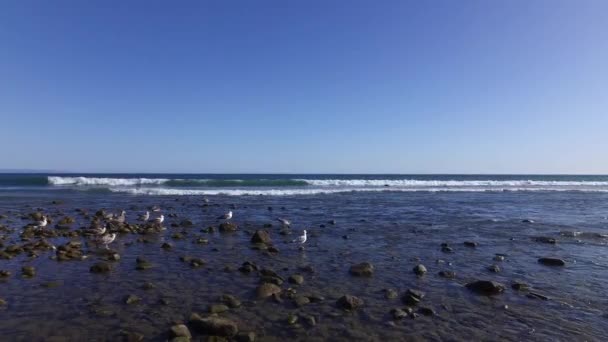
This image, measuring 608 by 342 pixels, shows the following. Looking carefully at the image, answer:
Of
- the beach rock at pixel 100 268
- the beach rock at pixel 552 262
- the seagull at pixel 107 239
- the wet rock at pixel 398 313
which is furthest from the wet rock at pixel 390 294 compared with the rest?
the seagull at pixel 107 239

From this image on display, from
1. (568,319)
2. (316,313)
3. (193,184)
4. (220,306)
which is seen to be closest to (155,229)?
(220,306)

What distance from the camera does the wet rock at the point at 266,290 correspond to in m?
7.34

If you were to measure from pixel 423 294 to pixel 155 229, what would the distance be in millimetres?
11414

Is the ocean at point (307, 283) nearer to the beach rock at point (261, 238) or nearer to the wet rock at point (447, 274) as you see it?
the wet rock at point (447, 274)

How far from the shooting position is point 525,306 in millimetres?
7004

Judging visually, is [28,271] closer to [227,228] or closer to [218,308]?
[218,308]

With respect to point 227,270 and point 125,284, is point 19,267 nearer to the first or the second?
point 125,284

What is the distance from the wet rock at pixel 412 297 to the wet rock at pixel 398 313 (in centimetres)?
56

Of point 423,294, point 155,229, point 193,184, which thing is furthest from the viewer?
point 193,184

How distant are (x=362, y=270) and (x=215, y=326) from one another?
4.44 meters

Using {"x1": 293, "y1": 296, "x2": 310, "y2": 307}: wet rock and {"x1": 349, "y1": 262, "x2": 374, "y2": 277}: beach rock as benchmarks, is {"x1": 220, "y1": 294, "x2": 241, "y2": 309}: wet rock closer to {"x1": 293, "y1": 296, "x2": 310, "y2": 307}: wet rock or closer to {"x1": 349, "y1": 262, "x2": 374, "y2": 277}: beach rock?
{"x1": 293, "y1": 296, "x2": 310, "y2": 307}: wet rock

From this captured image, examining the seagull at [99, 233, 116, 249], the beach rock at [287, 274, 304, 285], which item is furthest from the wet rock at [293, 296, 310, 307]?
the seagull at [99, 233, 116, 249]

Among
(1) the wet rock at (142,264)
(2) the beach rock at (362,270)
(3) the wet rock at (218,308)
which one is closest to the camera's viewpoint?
(3) the wet rock at (218,308)

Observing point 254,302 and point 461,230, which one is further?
point 461,230
